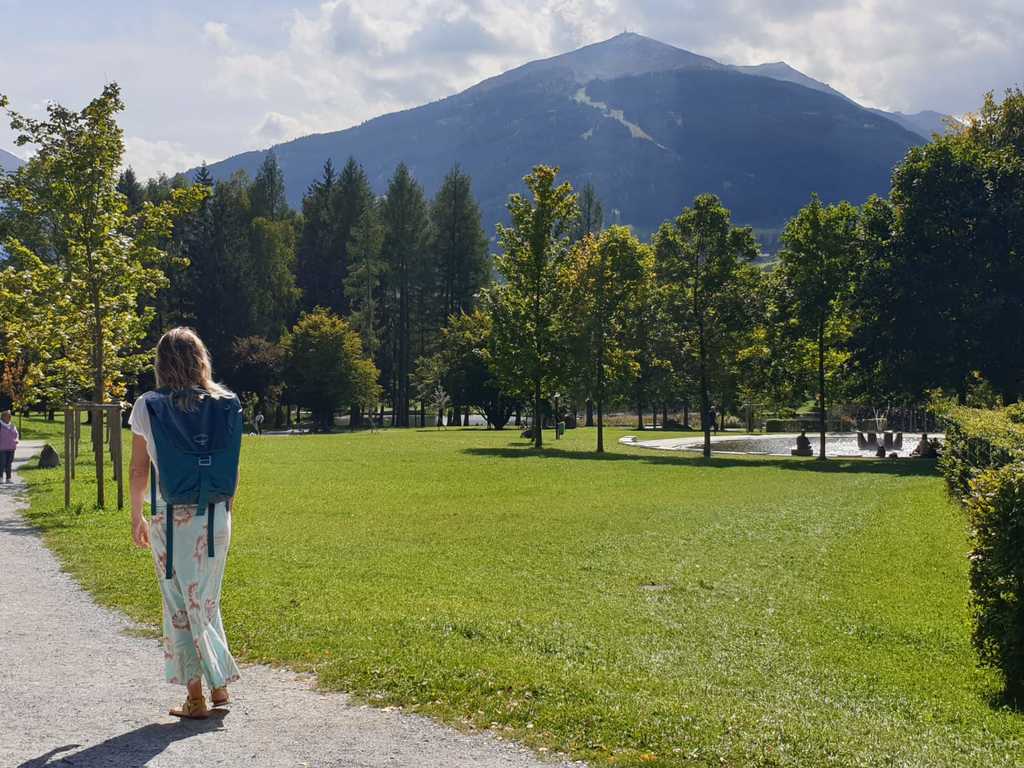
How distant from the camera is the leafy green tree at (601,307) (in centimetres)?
4350

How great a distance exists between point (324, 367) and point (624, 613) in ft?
194

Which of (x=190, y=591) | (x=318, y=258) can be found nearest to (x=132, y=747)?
(x=190, y=591)

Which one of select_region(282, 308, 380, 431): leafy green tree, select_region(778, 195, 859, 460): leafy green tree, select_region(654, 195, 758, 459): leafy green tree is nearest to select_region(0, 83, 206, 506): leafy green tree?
select_region(654, 195, 758, 459): leafy green tree

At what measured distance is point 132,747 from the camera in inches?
227

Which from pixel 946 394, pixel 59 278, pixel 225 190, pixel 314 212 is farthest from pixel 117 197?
pixel 314 212

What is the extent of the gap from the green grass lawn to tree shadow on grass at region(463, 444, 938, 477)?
40.2ft

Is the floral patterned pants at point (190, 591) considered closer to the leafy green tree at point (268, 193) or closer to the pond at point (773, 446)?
the pond at point (773, 446)

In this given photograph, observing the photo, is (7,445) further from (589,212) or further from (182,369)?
(589,212)

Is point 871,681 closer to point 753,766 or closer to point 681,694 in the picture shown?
point 681,694

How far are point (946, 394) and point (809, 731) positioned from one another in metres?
41.3

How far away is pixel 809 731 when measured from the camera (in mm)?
6152

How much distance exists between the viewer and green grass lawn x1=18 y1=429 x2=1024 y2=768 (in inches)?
249

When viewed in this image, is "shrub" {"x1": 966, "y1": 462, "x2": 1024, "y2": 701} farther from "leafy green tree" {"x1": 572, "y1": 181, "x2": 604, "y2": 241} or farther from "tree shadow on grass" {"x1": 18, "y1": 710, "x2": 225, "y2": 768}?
"leafy green tree" {"x1": 572, "y1": 181, "x2": 604, "y2": 241}

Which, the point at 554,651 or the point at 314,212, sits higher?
the point at 314,212
